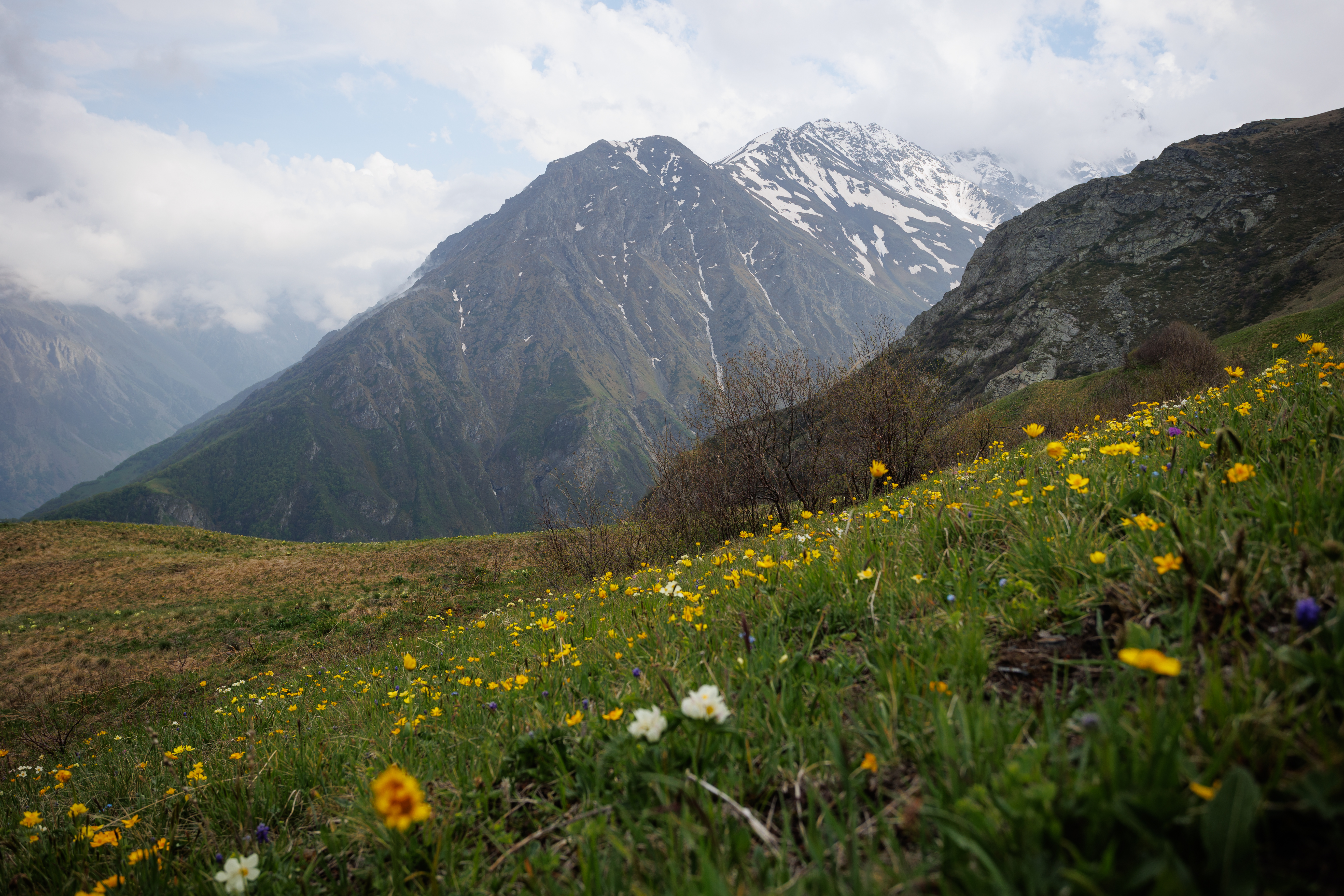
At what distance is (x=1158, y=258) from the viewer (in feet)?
242

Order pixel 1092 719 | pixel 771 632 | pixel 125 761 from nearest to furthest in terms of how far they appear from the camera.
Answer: pixel 1092 719 → pixel 771 632 → pixel 125 761

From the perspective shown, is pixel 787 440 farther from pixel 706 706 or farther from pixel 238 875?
pixel 238 875

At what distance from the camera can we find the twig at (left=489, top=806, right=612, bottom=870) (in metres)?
1.75

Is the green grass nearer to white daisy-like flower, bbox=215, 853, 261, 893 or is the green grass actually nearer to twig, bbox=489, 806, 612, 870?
twig, bbox=489, 806, 612, 870

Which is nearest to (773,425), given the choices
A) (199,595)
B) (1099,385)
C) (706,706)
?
(706,706)

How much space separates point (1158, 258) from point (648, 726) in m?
102

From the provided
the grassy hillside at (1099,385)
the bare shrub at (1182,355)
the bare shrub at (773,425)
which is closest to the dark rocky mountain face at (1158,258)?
the grassy hillside at (1099,385)

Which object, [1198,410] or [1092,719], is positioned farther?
[1198,410]

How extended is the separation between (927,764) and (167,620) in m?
26.4

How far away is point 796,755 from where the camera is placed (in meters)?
1.83

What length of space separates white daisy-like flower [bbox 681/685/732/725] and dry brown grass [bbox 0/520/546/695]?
15.5 meters

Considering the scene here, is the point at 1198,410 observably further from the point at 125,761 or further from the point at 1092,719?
the point at 125,761

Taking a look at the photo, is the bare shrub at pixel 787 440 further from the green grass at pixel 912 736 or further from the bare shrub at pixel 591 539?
the green grass at pixel 912 736

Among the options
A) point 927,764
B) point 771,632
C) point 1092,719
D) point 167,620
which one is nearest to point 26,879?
point 771,632
